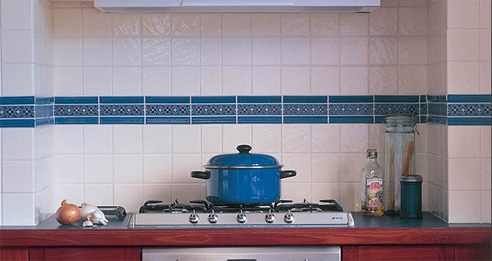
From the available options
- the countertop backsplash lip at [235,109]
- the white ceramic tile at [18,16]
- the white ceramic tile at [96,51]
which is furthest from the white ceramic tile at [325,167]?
the white ceramic tile at [18,16]

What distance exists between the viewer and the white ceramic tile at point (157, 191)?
10.2 ft

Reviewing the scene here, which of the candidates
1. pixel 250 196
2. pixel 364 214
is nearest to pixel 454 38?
pixel 364 214

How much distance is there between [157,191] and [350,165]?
2.89 feet

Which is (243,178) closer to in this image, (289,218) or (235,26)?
(289,218)

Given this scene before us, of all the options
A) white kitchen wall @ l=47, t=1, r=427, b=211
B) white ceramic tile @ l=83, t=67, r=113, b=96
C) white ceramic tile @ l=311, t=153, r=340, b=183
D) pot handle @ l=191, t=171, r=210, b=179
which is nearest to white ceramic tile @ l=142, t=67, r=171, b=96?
white kitchen wall @ l=47, t=1, r=427, b=211

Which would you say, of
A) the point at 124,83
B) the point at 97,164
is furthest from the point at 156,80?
the point at 97,164

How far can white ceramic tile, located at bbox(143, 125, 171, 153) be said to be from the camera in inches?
121

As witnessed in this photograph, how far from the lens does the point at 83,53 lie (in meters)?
3.08

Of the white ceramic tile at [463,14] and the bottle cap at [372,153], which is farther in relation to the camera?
the bottle cap at [372,153]

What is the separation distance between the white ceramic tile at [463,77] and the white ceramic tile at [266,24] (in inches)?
30.7

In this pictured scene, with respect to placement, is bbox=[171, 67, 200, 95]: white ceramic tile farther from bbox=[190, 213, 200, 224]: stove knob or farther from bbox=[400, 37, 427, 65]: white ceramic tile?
bbox=[400, 37, 427, 65]: white ceramic tile

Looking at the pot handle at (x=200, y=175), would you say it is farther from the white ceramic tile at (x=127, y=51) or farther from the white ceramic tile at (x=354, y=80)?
the white ceramic tile at (x=354, y=80)

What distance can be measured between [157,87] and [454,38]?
1287mm

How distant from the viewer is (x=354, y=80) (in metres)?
3.10
